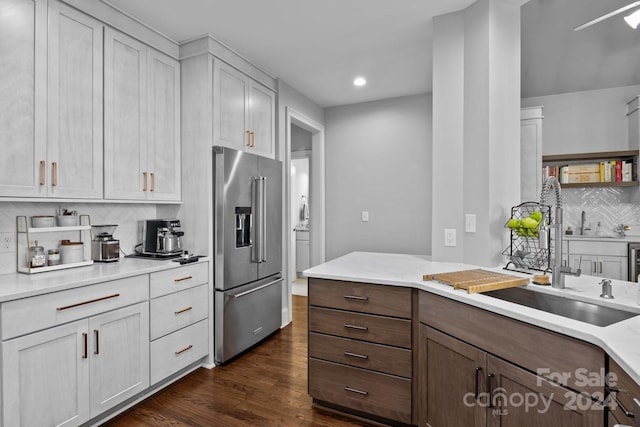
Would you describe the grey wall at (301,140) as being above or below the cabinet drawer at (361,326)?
above

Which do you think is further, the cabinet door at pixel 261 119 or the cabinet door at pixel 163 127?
the cabinet door at pixel 261 119

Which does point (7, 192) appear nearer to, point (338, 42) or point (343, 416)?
point (343, 416)

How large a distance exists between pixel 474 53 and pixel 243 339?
9.15 feet

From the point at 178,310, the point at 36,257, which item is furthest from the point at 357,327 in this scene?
the point at 36,257

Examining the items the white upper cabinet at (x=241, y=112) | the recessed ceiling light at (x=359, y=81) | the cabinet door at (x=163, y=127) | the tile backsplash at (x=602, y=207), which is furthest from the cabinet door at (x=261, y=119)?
the tile backsplash at (x=602, y=207)

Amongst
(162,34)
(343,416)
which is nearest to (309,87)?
→ (162,34)

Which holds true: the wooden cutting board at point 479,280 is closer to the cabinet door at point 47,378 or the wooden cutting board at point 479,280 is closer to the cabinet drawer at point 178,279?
the cabinet drawer at point 178,279

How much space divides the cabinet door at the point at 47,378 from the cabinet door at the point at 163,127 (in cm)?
116

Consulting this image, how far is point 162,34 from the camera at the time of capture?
264 centimetres

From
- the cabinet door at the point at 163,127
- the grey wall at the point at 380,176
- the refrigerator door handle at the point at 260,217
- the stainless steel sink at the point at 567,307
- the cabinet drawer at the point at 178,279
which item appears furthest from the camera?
the grey wall at the point at 380,176

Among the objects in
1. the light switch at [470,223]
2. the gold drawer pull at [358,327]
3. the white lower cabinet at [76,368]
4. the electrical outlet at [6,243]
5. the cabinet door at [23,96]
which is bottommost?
the white lower cabinet at [76,368]

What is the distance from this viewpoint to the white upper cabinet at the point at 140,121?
2.31 metres

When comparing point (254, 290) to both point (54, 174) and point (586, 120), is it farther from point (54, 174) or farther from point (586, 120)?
point (586, 120)

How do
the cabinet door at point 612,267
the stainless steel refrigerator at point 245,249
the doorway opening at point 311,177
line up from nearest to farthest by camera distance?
1. the stainless steel refrigerator at point 245,249
2. the cabinet door at point 612,267
3. the doorway opening at point 311,177
